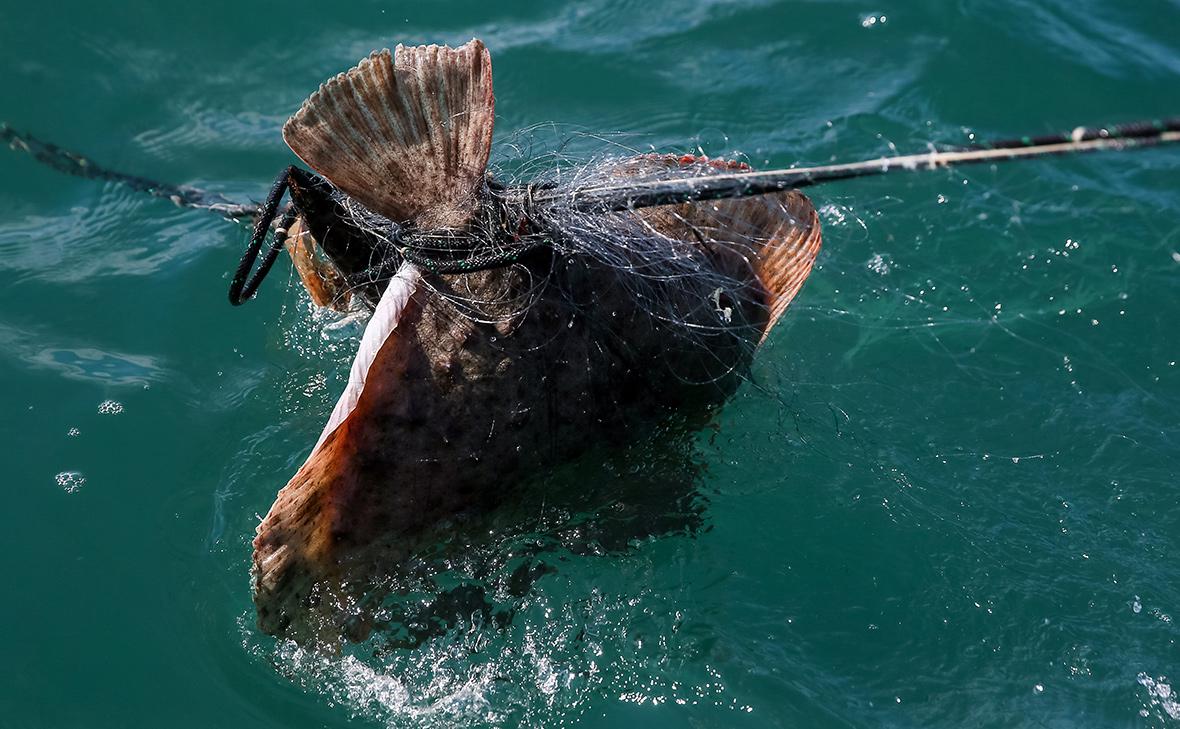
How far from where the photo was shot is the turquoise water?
11.8ft

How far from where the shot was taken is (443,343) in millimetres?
3129

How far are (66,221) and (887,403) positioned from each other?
4.15 m

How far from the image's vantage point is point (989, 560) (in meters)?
4.03

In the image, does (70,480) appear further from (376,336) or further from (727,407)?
(727,407)

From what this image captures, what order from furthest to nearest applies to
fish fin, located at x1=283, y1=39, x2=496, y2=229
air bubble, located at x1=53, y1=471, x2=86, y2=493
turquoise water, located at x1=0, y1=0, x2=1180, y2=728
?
1. air bubble, located at x1=53, y1=471, x2=86, y2=493
2. turquoise water, located at x1=0, y1=0, x2=1180, y2=728
3. fish fin, located at x1=283, y1=39, x2=496, y2=229

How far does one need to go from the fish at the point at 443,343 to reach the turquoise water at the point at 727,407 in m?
0.31

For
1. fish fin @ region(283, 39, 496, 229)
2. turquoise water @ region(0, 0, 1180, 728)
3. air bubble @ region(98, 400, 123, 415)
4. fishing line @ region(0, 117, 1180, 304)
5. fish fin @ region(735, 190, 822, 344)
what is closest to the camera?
fish fin @ region(283, 39, 496, 229)

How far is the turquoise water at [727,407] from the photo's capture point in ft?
11.8

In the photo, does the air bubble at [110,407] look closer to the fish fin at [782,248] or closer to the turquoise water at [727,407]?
the turquoise water at [727,407]

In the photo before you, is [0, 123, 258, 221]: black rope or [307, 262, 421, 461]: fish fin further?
[0, 123, 258, 221]: black rope

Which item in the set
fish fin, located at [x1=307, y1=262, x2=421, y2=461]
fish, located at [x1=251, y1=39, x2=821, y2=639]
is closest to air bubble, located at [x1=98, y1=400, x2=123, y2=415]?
fish, located at [x1=251, y1=39, x2=821, y2=639]

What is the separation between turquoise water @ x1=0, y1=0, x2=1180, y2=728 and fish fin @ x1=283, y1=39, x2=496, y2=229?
1.05 metres

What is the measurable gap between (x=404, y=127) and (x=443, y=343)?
61 cm

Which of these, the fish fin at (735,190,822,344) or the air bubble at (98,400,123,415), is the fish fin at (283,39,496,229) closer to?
the fish fin at (735,190,822,344)
